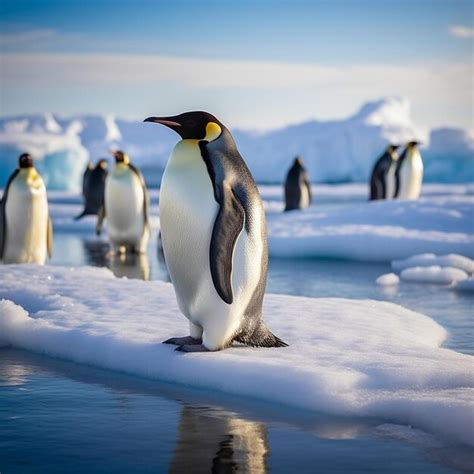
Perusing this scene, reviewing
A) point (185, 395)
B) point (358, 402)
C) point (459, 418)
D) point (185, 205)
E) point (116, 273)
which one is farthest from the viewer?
point (116, 273)

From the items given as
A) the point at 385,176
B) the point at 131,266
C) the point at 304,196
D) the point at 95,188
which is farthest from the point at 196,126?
the point at 304,196

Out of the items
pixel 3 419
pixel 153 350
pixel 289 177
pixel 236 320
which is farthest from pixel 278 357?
pixel 289 177

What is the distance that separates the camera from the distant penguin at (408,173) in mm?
21078

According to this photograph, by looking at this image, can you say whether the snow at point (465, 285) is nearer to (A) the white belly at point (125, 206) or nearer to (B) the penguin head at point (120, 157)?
(A) the white belly at point (125, 206)

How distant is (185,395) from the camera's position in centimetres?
481

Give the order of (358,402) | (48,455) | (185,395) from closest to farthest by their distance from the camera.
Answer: (48,455), (358,402), (185,395)

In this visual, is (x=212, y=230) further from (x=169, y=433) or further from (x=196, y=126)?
(x=169, y=433)

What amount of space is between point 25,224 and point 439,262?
465 centimetres

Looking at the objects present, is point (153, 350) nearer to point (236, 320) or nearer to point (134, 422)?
point (236, 320)

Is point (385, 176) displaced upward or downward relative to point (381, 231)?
upward

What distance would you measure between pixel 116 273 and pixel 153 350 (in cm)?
594

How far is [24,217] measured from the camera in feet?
32.4

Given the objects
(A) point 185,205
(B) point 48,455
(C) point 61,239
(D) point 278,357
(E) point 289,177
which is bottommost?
(B) point 48,455

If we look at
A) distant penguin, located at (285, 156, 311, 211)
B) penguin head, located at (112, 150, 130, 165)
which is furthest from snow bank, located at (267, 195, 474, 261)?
distant penguin, located at (285, 156, 311, 211)
